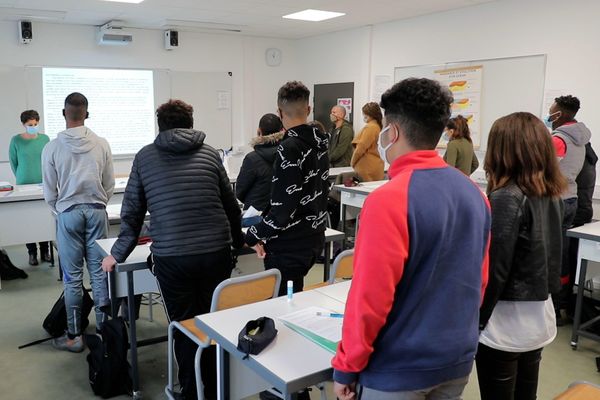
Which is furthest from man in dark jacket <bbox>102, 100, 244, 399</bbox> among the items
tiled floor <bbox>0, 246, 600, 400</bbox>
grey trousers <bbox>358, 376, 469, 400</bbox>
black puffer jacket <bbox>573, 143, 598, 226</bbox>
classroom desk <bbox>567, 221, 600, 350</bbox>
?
black puffer jacket <bbox>573, 143, 598, 226</bbox>

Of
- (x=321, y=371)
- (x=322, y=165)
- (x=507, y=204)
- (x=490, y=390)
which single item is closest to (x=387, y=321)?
(x=321, y=371)

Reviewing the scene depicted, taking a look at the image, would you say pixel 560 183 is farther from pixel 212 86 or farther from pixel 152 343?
pixel 212 86

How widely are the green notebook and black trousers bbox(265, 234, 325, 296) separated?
0.61 meters

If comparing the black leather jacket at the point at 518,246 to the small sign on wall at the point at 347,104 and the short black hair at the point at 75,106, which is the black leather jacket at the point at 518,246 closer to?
the short black hair at the point at 75,106

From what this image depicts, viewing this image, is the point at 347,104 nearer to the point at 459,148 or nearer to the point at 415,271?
the point at 459,148

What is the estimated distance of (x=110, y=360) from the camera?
2.72 meters

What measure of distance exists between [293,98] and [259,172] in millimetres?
883

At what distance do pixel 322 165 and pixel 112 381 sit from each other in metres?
1.59

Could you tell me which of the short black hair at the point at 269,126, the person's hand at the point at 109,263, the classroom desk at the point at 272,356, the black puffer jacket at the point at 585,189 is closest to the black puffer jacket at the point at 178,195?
the person's hand at the point at 109,263

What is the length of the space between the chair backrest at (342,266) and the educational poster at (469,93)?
3537mm

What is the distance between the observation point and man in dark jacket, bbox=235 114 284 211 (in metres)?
3.11

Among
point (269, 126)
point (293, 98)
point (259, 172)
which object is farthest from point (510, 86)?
point (293, 98)

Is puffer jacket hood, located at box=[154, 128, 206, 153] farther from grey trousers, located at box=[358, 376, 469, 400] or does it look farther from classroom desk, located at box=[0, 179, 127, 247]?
classroom desk, located at box=[0, 179, 127, 247]

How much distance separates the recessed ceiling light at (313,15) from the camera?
6.10 meters
